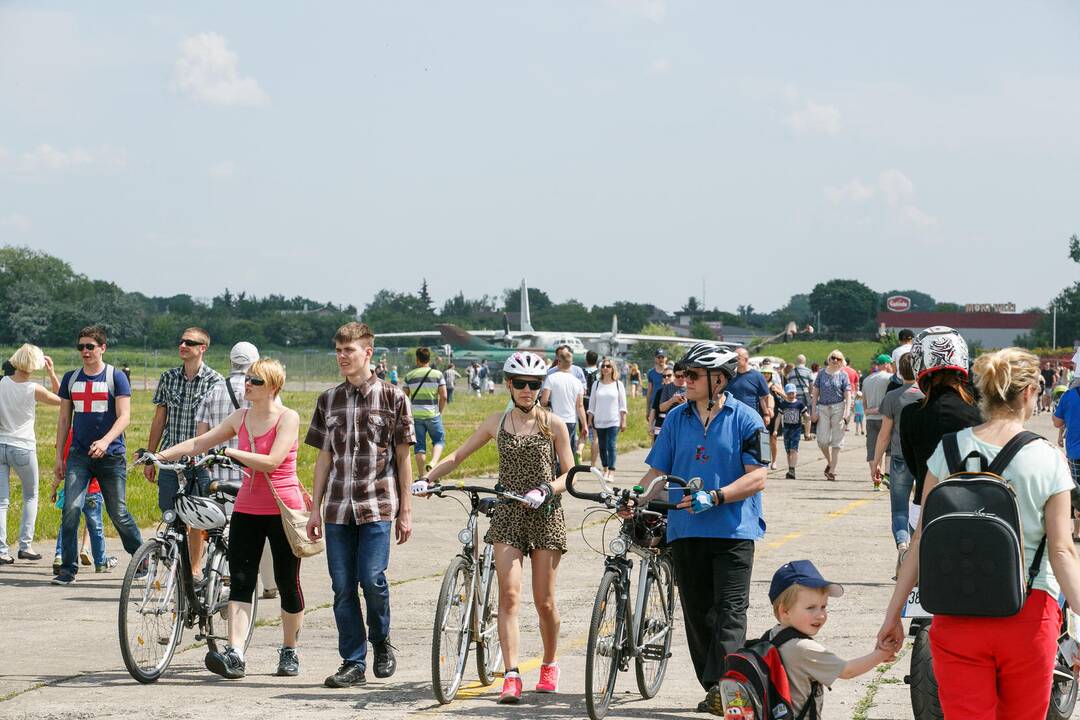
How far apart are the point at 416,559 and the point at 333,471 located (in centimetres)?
493

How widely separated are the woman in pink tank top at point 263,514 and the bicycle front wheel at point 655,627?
6.25 feet

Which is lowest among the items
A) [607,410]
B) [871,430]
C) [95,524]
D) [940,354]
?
[95,524]

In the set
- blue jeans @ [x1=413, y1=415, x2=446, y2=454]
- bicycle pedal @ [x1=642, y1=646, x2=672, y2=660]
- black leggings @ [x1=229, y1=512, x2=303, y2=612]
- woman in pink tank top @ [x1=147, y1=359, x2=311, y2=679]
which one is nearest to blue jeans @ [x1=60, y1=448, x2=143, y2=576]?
woman in pink tank top @ [x1=147, y1=359, x2=311, y2=679]

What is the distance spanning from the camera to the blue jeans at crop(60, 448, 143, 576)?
35.5 ft

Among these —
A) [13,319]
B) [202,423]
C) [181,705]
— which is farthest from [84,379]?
[13,319]

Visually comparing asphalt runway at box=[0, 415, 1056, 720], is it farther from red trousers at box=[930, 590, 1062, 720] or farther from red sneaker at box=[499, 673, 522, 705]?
red trousers at box=[930, 590, 1062, 720]

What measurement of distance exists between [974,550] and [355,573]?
162 inches

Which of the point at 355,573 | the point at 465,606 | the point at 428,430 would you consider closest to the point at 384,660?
the point at 355,573

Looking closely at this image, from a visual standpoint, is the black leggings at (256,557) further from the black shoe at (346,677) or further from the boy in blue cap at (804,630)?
the boy in blue cap at (804,630)

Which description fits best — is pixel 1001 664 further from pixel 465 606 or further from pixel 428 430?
pixel 428 430

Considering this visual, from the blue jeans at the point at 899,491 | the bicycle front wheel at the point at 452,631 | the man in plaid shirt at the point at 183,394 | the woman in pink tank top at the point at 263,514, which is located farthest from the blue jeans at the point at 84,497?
the blue jeans at the point at 899,491

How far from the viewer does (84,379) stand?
11055mm

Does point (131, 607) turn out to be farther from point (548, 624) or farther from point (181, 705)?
point (548, 624)

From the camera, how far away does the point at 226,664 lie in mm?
7617
